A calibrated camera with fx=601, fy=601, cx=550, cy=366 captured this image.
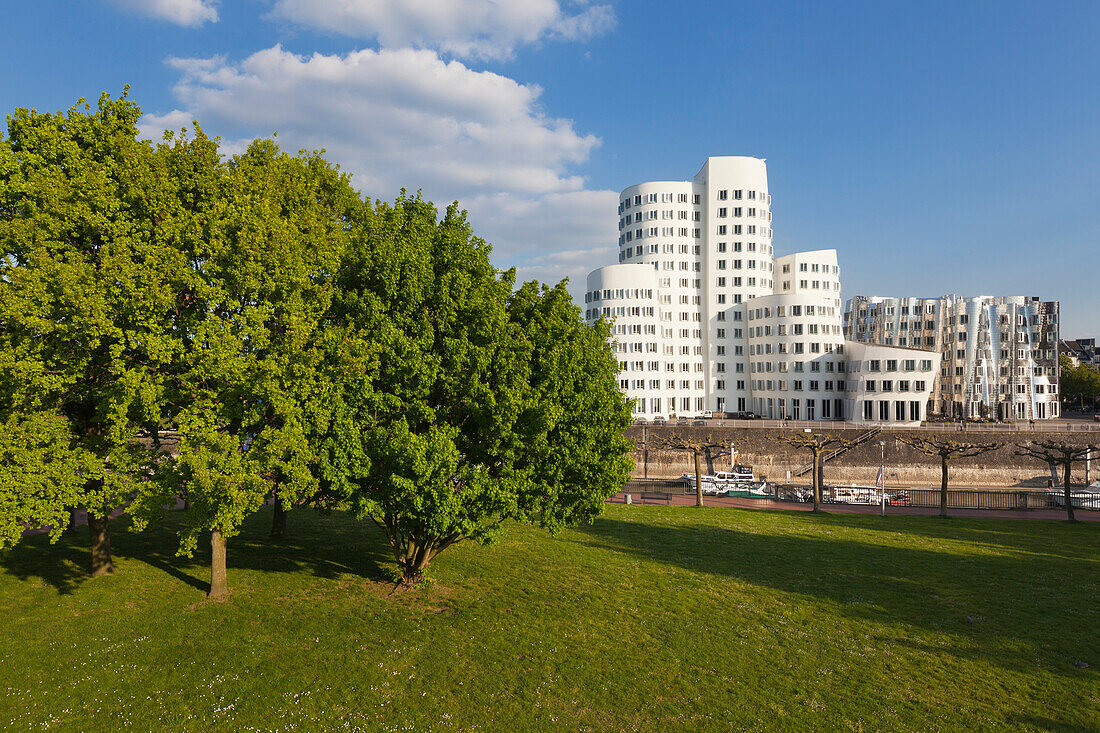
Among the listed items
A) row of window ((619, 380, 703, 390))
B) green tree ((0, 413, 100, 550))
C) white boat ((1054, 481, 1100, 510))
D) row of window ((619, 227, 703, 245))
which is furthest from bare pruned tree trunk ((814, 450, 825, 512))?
row of window ((619, 227, 703, 245))

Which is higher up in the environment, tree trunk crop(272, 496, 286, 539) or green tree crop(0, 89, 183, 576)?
green tree crop(0, 89, 183, 576)

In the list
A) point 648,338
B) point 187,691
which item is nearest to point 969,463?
point 648,338

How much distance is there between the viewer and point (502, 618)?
71.5ft

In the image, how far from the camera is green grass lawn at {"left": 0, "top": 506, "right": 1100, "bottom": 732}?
15.2m

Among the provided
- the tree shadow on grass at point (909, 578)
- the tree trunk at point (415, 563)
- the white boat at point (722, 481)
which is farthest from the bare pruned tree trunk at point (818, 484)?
the tree trunk at point (415, 563)

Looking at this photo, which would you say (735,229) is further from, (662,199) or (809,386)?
(809,386)

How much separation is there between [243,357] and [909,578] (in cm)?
2942

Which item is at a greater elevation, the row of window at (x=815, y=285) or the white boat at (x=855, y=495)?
the row of window at (x=815, y=285)

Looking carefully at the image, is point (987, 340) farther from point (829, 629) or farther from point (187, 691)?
point (187, 691)

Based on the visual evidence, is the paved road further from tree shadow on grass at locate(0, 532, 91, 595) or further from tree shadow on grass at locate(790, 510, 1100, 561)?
tree shadow on grass at locate(0, 532, 91, 595)

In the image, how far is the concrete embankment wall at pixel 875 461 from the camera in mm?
73062

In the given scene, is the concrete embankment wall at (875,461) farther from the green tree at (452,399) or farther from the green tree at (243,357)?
the green tree at (243,357)

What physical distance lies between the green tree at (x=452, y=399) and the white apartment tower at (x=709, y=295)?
3396 inches

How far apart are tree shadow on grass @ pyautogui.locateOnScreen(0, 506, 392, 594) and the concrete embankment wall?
4699 cm
